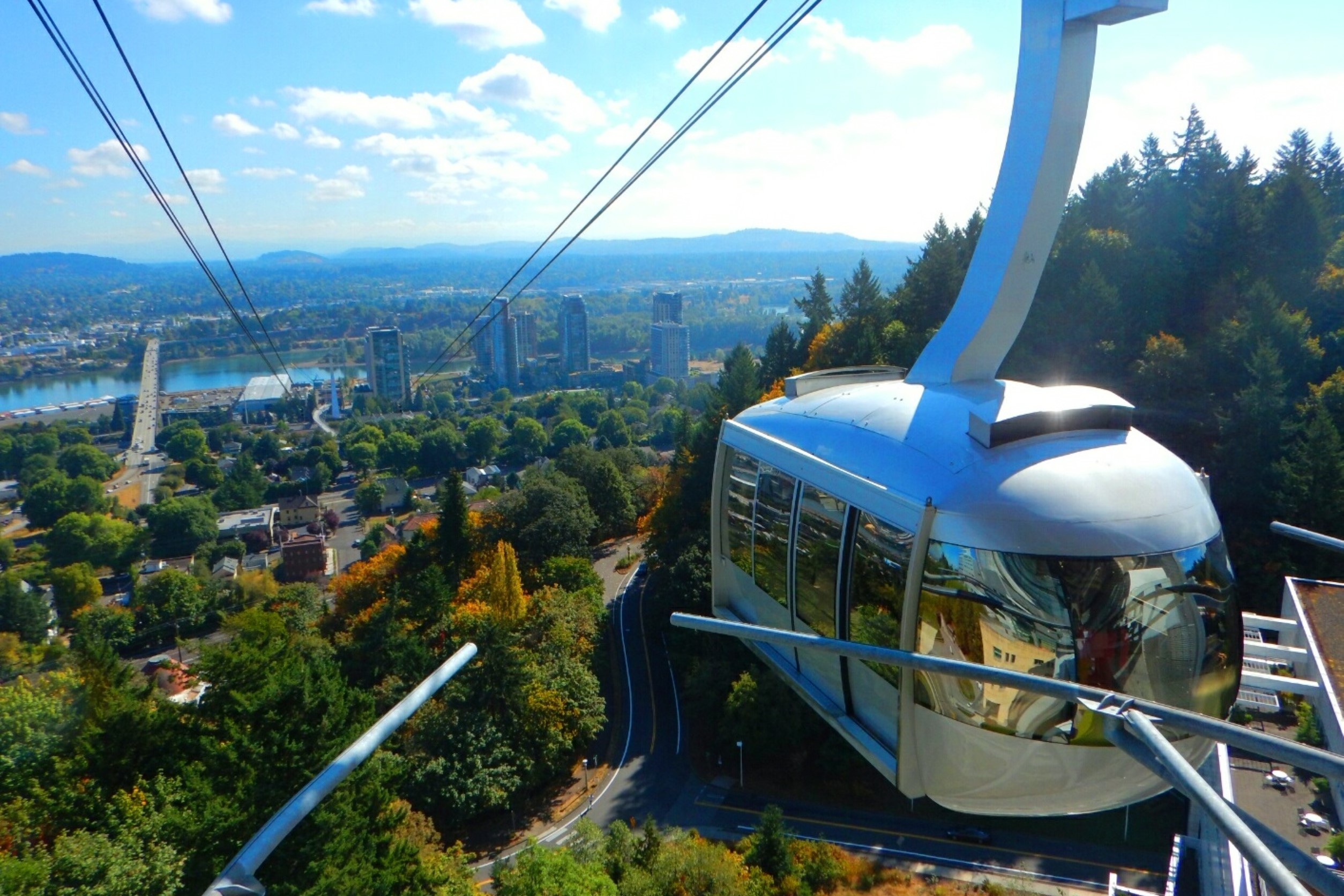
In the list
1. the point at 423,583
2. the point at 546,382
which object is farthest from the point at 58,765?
the point at 546,382

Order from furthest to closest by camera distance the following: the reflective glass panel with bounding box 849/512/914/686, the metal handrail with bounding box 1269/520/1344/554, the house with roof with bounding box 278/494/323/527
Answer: the house with roof with bounding box 278/494/323/527
the metal handrail with bounding box 1269/520/1344/554
the reflective glass panel with bounding box 849/512/914/686

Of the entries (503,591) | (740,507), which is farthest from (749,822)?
(740,507)

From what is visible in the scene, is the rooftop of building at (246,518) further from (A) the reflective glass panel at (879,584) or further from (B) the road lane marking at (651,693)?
(A) the reflective glass panel at (879,584)

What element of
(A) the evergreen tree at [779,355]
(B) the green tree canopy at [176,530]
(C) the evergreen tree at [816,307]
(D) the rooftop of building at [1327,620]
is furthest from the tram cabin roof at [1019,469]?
(B) the green tree canopy at [176,530]

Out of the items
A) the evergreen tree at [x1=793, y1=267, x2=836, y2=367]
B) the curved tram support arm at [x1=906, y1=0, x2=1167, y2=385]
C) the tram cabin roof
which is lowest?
the evergreen tree at [x1=793, y1=267, x2=836, y2=367]

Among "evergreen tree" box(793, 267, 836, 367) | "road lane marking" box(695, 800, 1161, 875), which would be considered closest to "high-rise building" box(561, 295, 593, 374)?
"evergreen tree" box(793, 267, 836, 367)

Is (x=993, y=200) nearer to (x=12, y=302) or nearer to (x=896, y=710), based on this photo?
(x=896, y=710)

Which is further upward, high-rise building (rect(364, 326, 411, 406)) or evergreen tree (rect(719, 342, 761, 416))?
evergreen tree (rect(719, 342, 761, 416))

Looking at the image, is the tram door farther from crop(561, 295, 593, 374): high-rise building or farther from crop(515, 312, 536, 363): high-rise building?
crop(515, 312, 536, 363): high-rise building
